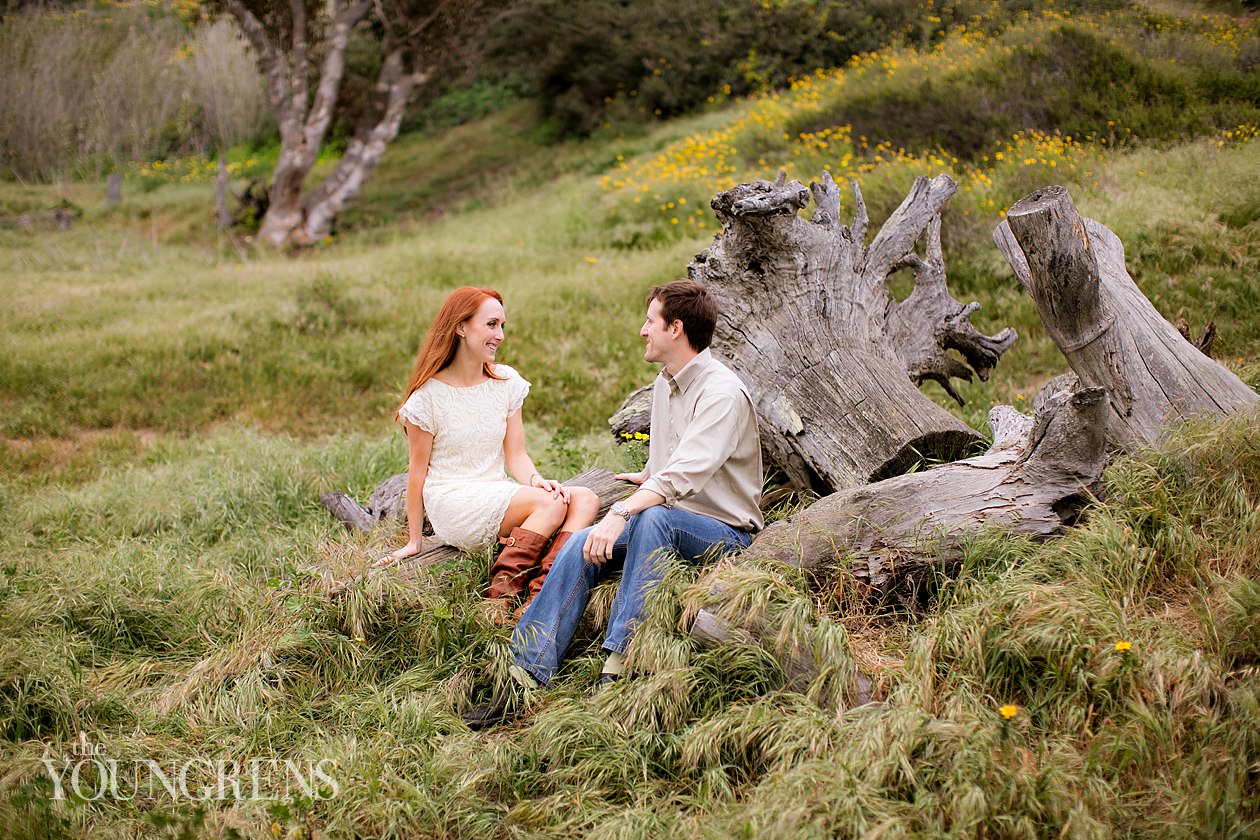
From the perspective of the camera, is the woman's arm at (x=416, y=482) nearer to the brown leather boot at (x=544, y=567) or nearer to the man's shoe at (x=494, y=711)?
the brown leather boot at (x=544, y=567)

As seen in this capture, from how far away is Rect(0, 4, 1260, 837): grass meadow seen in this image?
2924 millimetres

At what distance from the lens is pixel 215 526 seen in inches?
241

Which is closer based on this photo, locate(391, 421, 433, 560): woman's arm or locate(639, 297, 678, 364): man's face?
locate(639, 297, 678, 364): man's face

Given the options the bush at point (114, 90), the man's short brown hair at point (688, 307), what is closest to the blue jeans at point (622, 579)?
the man's short brown hair at point (688, 307)

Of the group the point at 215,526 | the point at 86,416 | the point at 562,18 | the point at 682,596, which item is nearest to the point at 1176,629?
the point at 682,596

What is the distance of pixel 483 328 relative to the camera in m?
4.57

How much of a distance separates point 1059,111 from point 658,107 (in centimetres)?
1058

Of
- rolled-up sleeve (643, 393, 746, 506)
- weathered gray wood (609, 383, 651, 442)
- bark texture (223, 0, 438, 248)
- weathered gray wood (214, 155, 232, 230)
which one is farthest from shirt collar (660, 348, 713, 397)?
weathered gray wood (214, 155, 232, 230)

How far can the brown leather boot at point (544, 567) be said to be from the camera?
4.31m

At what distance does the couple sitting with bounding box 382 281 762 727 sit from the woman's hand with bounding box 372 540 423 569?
0.04 feet

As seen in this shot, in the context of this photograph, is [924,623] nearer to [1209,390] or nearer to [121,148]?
[1209,390]

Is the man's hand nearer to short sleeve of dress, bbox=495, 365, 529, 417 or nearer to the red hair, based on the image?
short sleeve of dress, bbox=495, 365, 529, 417

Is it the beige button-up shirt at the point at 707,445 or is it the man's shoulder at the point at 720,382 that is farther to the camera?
the man's shoulder at the point at 720,382

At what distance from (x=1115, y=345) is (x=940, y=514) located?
1.32 meters
